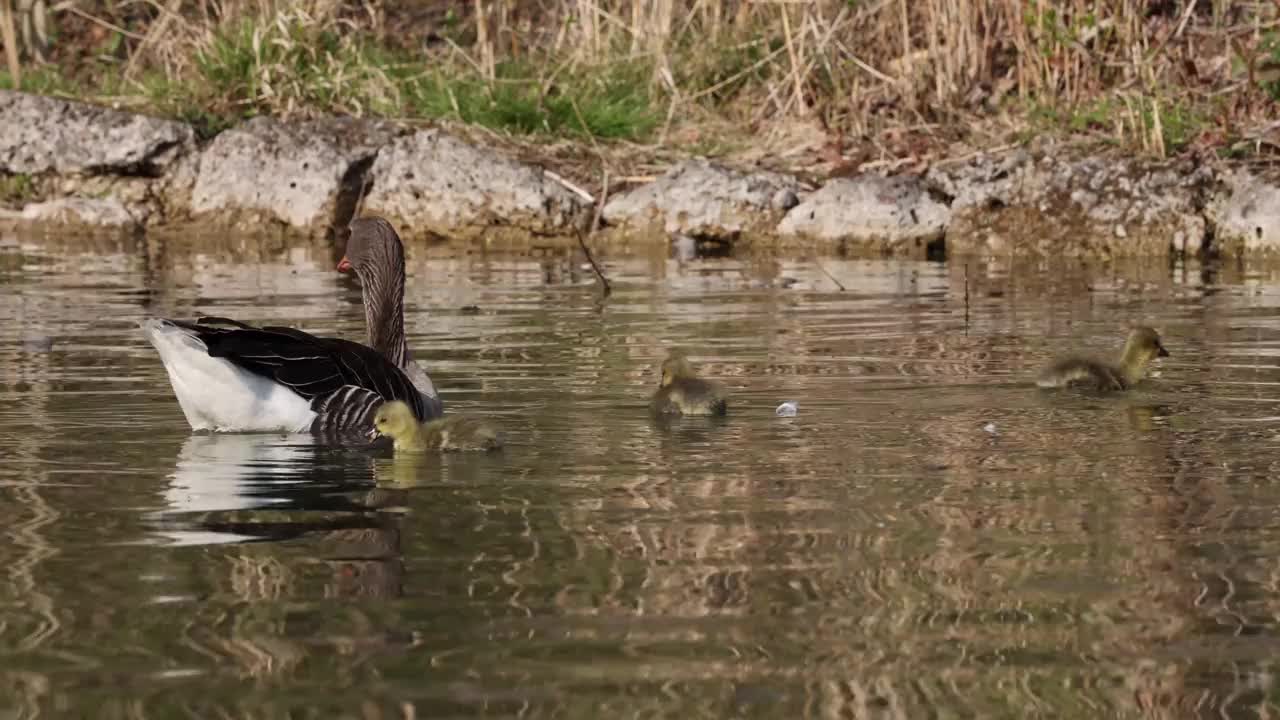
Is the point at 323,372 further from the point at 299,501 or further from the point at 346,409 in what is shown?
the point at 299,501

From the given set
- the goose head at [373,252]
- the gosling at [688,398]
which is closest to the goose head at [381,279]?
the goose head at [373,252]

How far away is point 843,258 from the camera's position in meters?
16.2

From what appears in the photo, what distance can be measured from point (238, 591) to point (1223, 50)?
1357cm

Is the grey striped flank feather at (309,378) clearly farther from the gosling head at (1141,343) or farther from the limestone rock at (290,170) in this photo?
the limestone rock at (290,170)

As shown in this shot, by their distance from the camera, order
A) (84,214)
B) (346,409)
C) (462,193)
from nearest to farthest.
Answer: (346,409) → (462,193) → (84,214)

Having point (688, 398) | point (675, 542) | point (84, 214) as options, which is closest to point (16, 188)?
point (84, 214)

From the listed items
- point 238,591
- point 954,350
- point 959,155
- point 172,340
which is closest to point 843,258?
point 959,155

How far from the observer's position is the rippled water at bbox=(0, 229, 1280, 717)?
15.1 ft

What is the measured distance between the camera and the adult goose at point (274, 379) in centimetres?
780

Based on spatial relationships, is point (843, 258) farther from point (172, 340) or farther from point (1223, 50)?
point (172, 340)

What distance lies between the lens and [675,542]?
5992 millimetres

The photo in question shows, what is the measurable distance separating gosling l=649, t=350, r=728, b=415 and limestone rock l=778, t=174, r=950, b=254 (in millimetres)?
8140

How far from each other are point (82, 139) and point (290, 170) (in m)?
2.00

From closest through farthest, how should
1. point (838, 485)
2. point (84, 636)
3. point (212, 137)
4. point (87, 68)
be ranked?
point (84, 636)
point (838, 485)
point (212, 137)
point (87, 68)
